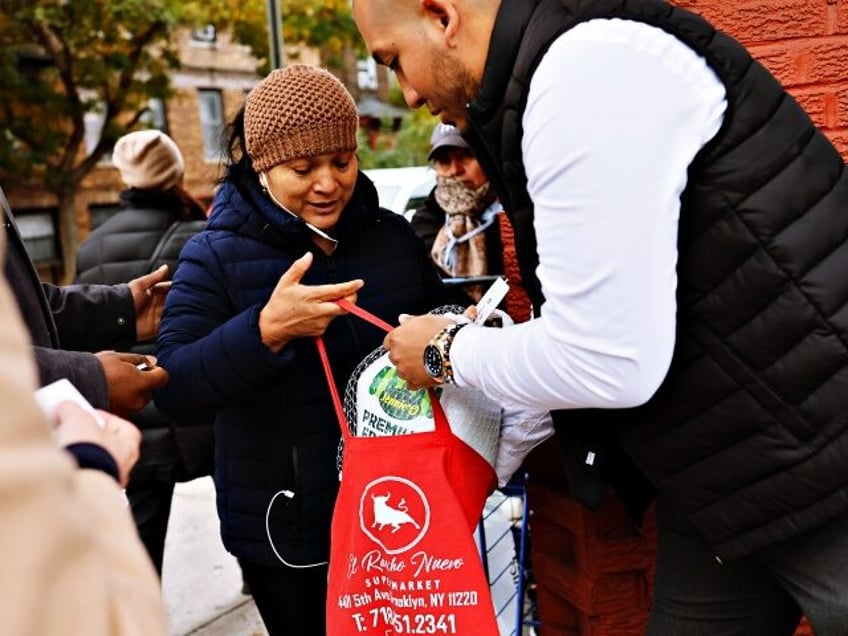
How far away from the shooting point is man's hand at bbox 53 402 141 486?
1.03 meters

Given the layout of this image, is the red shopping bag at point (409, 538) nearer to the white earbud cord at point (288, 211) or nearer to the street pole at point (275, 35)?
the white earbud cord at point (288, 211)

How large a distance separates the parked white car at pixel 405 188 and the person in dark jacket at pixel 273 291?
4.20 meters

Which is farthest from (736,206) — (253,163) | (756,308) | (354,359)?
(253,163)

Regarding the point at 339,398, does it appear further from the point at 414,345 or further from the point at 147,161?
the point at 147,161

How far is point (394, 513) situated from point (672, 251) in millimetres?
869

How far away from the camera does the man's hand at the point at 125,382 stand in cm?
192

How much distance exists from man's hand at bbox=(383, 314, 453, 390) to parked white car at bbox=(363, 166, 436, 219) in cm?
469

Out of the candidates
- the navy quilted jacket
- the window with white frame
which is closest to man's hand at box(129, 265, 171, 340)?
the navy quilted jacket

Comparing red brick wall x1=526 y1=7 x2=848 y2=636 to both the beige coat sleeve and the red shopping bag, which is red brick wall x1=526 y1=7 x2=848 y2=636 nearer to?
the red shopping bag

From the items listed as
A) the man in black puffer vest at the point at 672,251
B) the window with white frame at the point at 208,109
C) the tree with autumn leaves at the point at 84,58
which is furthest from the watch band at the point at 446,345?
the window with white frame at the point at 208,109

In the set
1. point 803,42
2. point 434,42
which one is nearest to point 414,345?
point 434,42

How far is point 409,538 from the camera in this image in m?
1.95

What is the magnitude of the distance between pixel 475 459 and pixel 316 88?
1.00m

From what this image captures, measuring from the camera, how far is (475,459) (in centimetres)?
203
